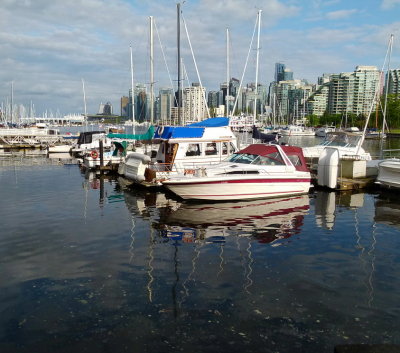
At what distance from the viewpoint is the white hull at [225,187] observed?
1742 centimetres

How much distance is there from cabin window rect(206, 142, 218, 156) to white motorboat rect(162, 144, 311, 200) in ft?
10.2

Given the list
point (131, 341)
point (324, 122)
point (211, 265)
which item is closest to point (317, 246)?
point (211, 265)

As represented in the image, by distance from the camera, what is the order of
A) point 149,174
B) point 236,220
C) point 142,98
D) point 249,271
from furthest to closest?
point 142,98, point 149,174, point 236,220, point 249,271

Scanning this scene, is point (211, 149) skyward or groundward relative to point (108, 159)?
skyward

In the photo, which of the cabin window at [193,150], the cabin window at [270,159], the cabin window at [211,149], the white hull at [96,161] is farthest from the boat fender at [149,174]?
the white hull at [96,161]

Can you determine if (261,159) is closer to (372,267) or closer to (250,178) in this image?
(250,178)

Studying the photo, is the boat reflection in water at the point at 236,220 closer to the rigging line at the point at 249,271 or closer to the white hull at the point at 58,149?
the rigging line at the point at 249,271

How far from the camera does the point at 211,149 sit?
22656mm

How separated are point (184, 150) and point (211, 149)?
74.9 inches

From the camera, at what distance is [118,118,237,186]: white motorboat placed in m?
21.2

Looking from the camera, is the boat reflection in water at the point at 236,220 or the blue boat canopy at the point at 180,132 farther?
the blue boat canopy at the point at 180,132

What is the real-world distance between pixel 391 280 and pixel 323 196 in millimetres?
11748

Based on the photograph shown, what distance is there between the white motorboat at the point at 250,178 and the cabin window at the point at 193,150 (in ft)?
10.5

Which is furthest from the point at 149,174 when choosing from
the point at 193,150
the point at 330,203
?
the point at 330,203
